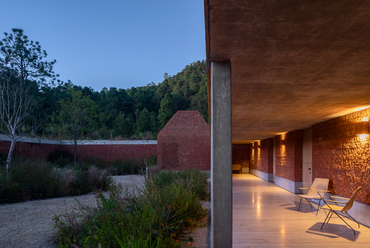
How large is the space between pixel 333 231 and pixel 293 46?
3573mm

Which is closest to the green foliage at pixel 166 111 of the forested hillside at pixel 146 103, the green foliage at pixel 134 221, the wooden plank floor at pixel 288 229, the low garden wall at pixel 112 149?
the forested hillside at pixel 146 103

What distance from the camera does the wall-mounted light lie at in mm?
4383

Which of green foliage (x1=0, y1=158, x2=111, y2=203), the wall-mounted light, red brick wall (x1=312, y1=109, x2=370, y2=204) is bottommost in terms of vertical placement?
green foliage (x1=0, y1=158, x2=111, y2=203)

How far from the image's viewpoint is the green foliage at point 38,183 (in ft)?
20.6

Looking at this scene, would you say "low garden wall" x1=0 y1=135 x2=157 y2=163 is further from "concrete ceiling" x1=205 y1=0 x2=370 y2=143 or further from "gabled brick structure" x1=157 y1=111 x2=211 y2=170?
"concrete ceiling" x1=205 y1=0 x2=370 y2=143

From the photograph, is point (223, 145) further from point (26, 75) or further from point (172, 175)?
point (26, 75)

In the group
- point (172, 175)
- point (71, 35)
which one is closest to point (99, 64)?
point (71, 35)

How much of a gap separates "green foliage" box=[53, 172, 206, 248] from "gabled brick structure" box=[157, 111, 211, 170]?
9994mm

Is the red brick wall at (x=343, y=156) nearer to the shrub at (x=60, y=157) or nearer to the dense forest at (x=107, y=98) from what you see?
the shrub at (x=60, y=157)

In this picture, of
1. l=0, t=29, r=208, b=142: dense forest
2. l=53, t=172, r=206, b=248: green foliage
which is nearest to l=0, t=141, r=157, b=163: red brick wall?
l=0, t=29, r=208, b=142: dense forest

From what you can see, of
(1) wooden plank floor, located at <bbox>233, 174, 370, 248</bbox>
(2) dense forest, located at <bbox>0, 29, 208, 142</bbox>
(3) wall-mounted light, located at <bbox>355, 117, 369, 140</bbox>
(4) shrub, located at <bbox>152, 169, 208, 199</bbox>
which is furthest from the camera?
(2) dense forest, located at <bbox>0, 29, 208, 142</bbox>

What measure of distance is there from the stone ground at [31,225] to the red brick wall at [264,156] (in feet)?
22.5

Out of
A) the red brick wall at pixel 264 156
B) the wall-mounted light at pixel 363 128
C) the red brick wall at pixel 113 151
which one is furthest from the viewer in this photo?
the red brick wall at pixel 113 151

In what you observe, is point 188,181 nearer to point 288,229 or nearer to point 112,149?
point 288,229
